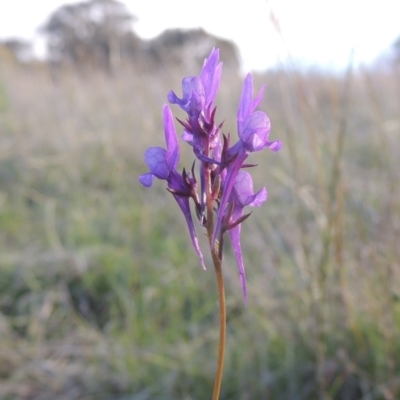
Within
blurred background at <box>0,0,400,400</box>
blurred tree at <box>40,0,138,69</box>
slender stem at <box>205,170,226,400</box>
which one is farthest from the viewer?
blurred tree at <box>40,0,138,69</box>

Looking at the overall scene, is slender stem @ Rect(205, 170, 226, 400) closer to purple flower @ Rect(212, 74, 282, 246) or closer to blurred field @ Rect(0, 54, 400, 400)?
purple flower @ Rect(212, 74, 282, 246)

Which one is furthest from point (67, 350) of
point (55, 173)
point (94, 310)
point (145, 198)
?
point (55, 173)

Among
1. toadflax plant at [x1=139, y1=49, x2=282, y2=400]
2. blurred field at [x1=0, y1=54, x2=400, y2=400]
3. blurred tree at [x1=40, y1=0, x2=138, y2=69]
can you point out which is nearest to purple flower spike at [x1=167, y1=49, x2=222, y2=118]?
toadflax plant at [x1=139, y1=49, x2=282, y2=400]

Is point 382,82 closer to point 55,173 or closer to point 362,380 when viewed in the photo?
point 55,173

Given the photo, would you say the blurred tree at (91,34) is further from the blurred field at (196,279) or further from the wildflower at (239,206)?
the wildflower at (239,206)

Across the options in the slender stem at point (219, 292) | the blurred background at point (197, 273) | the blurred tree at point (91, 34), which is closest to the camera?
the slender stem at point (219, 292)

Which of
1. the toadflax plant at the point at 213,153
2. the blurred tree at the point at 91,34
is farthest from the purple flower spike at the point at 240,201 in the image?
the blurred tree at the point at 91,34
